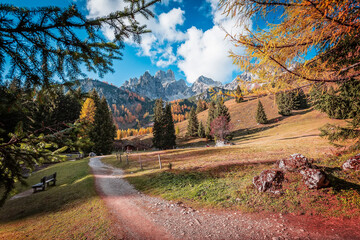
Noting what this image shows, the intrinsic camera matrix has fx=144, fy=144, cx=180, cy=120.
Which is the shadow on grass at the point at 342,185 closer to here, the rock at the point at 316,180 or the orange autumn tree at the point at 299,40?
the rock at the point at 316,180

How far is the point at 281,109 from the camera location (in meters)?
62.8

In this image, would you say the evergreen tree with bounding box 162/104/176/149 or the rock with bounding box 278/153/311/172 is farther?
the evergreen tree with bounding box 162/104/176/149

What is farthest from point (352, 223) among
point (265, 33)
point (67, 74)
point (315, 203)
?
point (67, 74)

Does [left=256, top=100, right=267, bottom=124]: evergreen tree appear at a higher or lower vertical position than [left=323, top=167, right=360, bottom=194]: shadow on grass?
higher

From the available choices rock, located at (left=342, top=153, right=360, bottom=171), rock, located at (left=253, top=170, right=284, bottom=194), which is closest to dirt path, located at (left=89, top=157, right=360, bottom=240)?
rock, located at (left=253, top=170, right=284, bottom=194)

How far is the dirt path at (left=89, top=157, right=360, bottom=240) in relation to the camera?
4207mm

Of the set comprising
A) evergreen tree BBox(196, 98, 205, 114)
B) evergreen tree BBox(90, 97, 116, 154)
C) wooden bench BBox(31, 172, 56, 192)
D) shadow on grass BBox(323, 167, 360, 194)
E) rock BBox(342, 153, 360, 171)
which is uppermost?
evergreen tree BBox(196, 98, 205, 114)

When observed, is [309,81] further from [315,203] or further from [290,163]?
[290,163]

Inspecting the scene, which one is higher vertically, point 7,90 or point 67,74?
point 67,74

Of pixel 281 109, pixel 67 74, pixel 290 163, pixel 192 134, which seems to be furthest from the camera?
pixel 192 134

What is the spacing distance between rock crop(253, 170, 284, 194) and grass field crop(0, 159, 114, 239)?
6.34 m

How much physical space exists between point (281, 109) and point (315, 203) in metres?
70.0

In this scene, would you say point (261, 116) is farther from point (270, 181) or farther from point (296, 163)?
point (270, 181)

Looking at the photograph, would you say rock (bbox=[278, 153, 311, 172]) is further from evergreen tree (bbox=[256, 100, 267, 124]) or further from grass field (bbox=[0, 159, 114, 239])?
evergreen tree (bbox=[256, 100, 267, 124])
